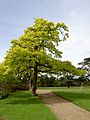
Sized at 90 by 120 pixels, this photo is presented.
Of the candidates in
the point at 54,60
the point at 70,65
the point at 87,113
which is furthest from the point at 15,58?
the point at 87,113

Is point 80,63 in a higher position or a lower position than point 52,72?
higher

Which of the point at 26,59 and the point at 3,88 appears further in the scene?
the point at 3,88

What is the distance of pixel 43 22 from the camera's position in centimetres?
3678

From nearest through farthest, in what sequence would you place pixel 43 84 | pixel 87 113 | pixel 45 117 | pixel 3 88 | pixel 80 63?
pixel 45 117, pixel 87 113, pixel 3 88, pixel 43 84, pixel 80 63

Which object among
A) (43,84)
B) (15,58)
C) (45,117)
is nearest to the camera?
(45,117)

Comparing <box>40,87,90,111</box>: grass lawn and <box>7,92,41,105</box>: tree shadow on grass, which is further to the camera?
<box>7,92,41,105</box>: tree shadow on grass

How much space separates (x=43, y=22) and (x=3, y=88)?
708 inches

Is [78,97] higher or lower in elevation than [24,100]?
higher

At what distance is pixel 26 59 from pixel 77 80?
5490 centimetres

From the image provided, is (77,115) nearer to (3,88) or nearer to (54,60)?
(54,60)

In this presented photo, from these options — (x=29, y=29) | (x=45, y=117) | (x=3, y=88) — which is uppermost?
(x=29, y=29)

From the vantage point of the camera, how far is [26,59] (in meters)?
32.9

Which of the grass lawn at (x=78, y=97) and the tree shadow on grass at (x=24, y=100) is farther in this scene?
the tree shadow on grass at (x=24, y=100)

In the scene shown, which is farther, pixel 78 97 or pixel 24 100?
pixel 78 97
